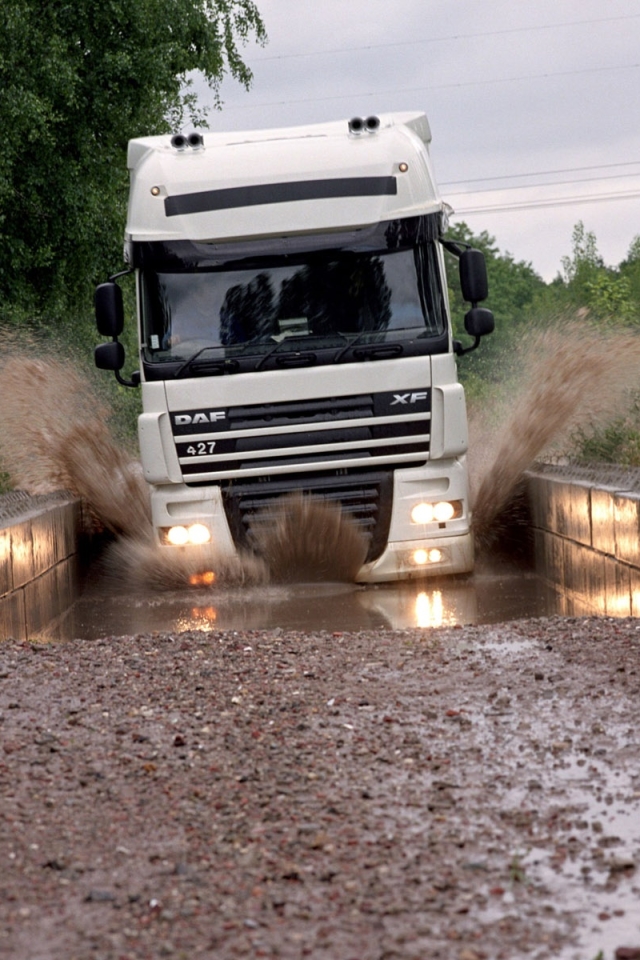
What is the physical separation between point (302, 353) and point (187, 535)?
68.7 inches

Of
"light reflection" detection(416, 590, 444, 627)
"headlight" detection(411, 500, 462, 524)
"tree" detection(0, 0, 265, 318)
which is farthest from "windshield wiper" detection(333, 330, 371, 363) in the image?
"tree" detection(0, 0, 265, 318)

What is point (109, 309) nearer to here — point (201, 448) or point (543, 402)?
point (201, 448)

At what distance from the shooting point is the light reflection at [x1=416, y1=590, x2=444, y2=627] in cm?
966

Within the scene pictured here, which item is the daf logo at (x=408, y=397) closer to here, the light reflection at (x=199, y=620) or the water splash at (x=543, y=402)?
the light reflection at (x=199, y=620)

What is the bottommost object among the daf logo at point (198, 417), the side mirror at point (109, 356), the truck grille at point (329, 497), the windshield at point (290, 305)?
the truck grille at point (329, 497)

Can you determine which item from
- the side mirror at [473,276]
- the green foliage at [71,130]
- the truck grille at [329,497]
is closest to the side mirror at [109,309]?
the truck grille at [329,497]

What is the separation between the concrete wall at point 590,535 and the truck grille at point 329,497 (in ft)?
5.22

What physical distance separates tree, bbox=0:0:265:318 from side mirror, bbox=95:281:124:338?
8.23 metres

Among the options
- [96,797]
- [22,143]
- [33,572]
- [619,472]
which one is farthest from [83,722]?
[22,143]

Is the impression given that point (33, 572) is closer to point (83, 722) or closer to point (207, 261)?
point (207, 261)

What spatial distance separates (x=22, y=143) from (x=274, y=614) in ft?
38.0

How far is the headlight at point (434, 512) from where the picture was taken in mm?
11078

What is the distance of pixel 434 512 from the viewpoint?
11.1 meters

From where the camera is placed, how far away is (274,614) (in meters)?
10.4
